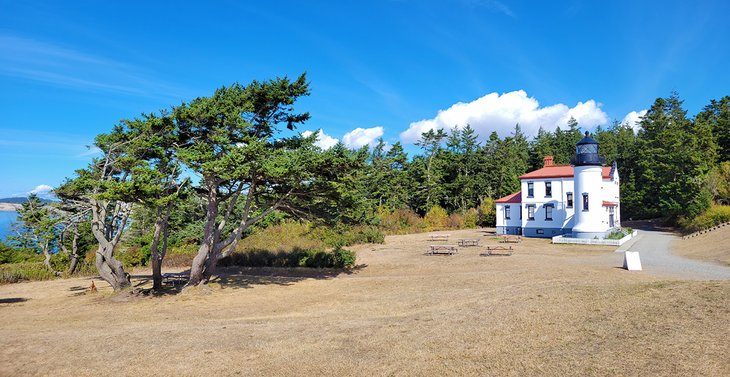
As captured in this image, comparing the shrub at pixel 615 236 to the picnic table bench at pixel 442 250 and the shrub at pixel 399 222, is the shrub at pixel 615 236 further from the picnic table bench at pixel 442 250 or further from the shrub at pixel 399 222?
the shrub at pixel 399 222

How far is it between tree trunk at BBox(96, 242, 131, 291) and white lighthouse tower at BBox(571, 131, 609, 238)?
3402 centimetres

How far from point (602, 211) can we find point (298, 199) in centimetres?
2817

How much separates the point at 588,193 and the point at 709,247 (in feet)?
30.5

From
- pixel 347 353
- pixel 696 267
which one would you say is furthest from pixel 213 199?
pixel 696 267

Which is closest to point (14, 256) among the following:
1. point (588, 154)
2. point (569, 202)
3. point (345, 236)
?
point (345, 236)

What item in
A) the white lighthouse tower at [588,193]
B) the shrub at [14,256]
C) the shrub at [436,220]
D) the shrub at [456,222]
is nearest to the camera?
the shrub at [14,256]

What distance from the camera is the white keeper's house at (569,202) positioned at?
3484cm

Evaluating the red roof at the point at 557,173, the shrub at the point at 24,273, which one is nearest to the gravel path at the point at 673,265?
the red roof at the point at 557,173

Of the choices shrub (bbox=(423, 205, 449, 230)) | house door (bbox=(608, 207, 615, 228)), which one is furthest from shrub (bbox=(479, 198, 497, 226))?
house door (bbox=(608, 207, 615, 228))

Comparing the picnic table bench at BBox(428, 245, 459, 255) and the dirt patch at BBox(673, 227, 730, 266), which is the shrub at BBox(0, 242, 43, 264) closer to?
the picnic table bench at BBox(428, 245, 459, 255)

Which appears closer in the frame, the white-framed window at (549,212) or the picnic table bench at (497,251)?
the picnic table bench at (497,251)

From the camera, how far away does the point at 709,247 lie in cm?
2714

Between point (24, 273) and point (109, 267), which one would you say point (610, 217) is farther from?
point (24, 273)

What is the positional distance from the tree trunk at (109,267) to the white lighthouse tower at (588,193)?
34024 mm
